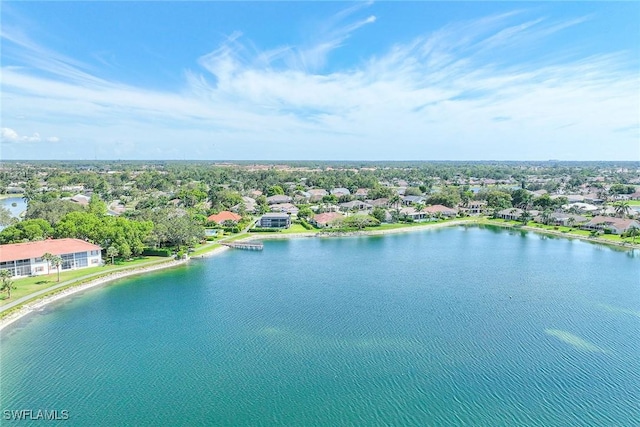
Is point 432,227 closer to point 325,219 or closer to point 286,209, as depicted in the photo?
point 325,219

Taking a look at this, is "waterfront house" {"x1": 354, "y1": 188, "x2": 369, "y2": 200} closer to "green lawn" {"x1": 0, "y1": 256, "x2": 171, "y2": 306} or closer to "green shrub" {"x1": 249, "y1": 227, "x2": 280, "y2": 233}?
"green shrub" {"x1": 249, "y1": 227, "x2": 280, "y2": 233}

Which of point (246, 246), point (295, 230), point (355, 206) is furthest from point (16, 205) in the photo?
point (355, 206)

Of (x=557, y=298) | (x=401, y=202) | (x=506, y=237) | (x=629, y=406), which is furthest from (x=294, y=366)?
(x=401, y=202)

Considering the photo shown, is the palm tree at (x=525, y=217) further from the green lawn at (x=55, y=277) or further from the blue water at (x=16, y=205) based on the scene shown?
the blue water at (x=16, y=205)

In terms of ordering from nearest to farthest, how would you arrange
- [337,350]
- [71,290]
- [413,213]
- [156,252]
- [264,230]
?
[337,350] < [71,290] < [156,252] < [264,230] < [413,213]

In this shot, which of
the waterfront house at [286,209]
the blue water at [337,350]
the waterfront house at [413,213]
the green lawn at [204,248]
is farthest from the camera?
the waterfront house at [286,209]

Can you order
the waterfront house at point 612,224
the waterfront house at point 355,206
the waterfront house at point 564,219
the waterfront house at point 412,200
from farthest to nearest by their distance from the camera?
the waterfront house at point 412,200
the waterfront house at point 355,206
the waterfront house at point 564,219
the waterfront house at point 612,224

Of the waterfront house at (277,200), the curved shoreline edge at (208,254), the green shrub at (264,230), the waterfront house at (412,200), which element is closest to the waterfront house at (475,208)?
the waterfront house at (412,200)
